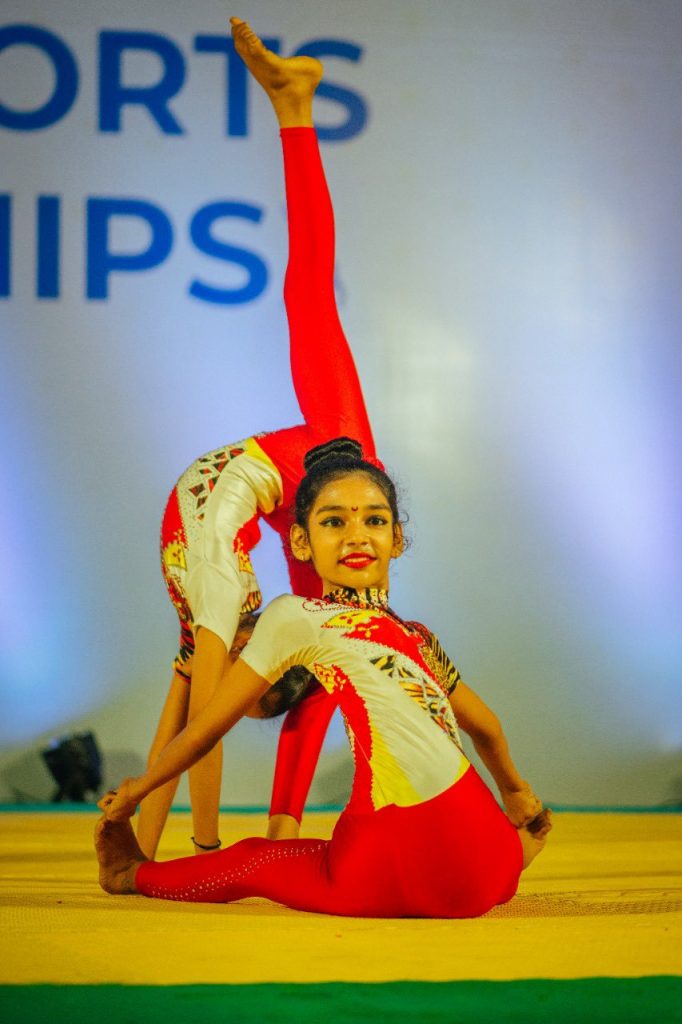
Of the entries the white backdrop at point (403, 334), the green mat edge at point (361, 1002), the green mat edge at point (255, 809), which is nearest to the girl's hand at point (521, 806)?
the green mat edge at point (361, 1002)

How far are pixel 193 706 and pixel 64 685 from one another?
1924 millimetres

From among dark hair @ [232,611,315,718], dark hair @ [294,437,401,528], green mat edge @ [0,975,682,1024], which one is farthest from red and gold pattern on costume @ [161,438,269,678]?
green mat edge @ [0,975,682,1024]

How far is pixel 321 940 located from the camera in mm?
1479

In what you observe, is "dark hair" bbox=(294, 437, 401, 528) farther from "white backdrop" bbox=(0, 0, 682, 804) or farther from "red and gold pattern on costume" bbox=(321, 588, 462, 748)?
"white backdrop" bbox=(0, 0, 682, 804)

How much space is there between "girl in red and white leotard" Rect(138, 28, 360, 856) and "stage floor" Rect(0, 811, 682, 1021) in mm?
349

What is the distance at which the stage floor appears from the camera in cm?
131

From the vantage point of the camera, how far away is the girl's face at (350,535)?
1928 millimetres

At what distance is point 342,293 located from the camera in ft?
13.8

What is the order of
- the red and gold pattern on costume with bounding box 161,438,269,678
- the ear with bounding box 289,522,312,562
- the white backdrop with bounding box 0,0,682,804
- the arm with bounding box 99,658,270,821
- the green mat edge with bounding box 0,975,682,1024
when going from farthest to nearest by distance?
the white backdrop with bounding box 0,0,682,804 → the red and gold pattern on costume with bounding box 161,438,269,678 → the ear with bounding box 289,522,312,562 → the arm with bounding box 99,658,270,821 → the green mat edge with bounding box 0,975,682,1024

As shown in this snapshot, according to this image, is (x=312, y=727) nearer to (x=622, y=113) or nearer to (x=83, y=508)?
(x=83, y=508)

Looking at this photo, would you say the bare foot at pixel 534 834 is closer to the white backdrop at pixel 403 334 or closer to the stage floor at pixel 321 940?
the stage floor at pixel 321 940

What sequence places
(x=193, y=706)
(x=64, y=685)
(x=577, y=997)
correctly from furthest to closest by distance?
1. (x=64, y=685)
2. (x=193, y=706)
3. (x=577, y=997)

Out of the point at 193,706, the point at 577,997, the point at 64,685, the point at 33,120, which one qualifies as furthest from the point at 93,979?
the point at 33,120

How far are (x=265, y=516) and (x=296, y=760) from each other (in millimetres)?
537
